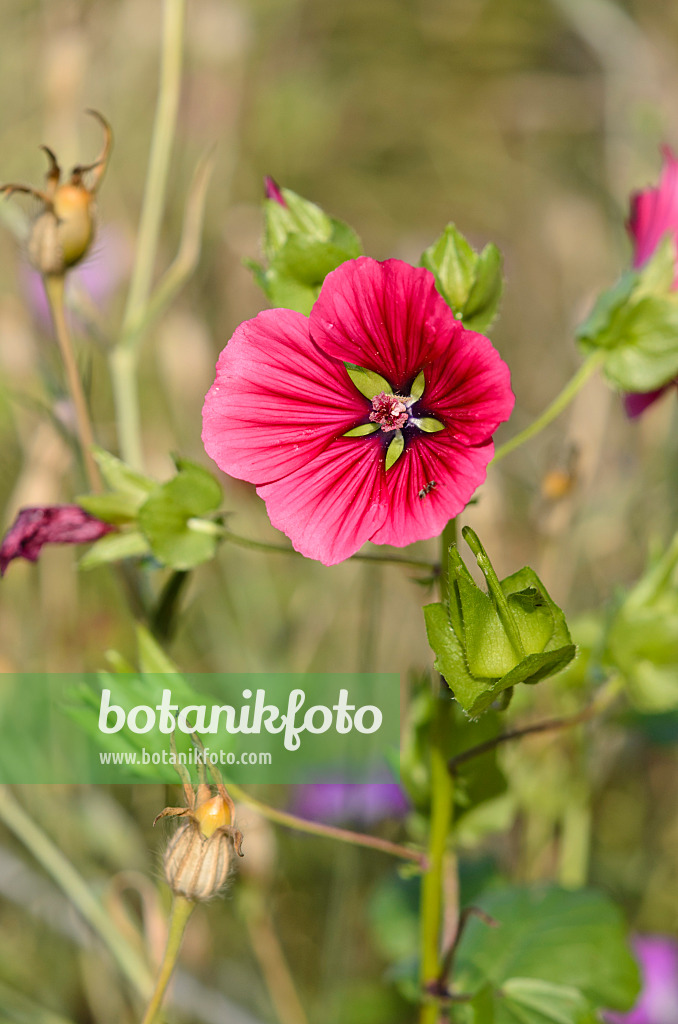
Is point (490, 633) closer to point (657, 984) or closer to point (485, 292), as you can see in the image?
point (485, 292)

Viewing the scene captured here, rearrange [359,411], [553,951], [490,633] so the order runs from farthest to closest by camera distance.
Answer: [553,951] < [359,411] < [490,633]

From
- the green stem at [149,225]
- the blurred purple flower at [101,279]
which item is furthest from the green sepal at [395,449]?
the blurred purple flower at [101,279]

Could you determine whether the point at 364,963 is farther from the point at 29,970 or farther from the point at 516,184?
the point at 516,184

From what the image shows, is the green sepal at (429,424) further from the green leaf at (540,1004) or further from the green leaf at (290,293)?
the green leaf at (540,1004)

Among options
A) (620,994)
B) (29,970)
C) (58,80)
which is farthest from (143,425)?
(620,994)

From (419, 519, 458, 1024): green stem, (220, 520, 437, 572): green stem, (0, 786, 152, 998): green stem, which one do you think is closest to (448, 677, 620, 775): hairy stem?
(419, 519, 458, 1024): green stem

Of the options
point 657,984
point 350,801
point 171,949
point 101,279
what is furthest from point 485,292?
point 101,279
